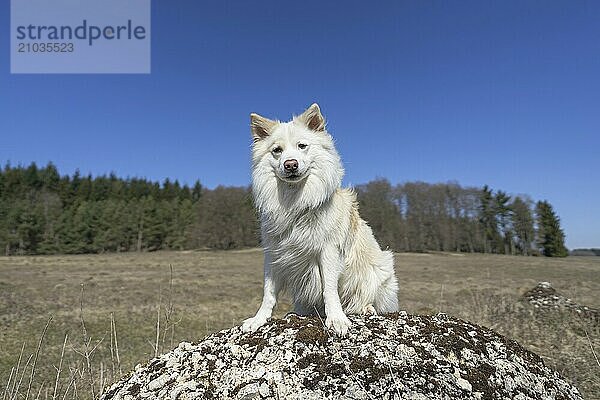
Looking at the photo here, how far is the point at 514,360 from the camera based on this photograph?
141 inches

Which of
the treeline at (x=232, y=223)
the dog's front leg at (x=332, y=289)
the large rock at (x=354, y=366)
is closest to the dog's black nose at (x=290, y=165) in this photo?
the dog's front leg at (x=332, y=289)

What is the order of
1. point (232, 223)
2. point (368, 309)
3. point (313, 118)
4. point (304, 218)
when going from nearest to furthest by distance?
point (304, 218)
point (313, 118)
point (368, 309)
point (232, 223)

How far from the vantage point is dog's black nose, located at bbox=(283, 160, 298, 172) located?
3.90 meters

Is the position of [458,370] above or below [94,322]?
above

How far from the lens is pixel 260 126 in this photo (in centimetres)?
433

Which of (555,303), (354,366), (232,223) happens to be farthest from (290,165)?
(232,223)

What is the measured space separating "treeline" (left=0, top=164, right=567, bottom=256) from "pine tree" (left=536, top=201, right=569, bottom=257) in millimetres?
134

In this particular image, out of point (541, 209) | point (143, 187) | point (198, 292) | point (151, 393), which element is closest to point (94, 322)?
point (198, 292)

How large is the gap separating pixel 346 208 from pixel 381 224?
2141 inches

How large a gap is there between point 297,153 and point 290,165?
0.55ft

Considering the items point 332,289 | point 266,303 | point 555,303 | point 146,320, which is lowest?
point 146,320

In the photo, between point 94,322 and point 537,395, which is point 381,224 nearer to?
point 94,322

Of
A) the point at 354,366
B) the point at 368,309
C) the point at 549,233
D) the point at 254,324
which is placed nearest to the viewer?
the point at 354,366

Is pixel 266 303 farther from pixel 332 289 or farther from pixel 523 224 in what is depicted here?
pixel 523 224
